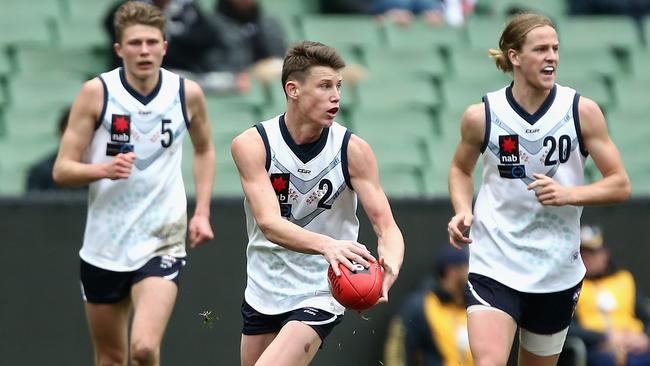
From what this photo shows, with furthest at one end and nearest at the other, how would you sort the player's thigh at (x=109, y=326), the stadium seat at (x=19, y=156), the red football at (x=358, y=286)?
1. the stadium seat at (x=19, y=156)
2. the player's thigh at (x=109, y=326)
3. the red football at (x=358, y=286)

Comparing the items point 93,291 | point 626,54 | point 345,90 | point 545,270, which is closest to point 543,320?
point 545,270

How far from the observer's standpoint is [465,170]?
803 cm

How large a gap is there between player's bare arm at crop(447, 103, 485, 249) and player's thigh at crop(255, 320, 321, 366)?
1033mm

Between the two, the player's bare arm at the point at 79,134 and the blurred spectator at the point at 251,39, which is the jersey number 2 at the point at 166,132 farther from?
the blurred spectator at the point at 251,39

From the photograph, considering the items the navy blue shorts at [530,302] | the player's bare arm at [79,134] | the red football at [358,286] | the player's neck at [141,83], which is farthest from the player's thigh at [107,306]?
the red football at [358,286]

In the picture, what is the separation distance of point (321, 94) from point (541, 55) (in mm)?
1313

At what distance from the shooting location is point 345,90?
13.5 meters

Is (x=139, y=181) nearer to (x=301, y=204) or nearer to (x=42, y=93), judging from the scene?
(x=301, y=204)

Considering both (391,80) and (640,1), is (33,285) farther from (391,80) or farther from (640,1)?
(640,1)

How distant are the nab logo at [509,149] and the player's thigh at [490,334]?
0.82 meters

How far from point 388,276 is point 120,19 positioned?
2.73 meters

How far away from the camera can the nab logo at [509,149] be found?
25.4ft

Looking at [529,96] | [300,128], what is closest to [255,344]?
[300,128]

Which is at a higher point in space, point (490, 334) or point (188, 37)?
point (188, 37)
